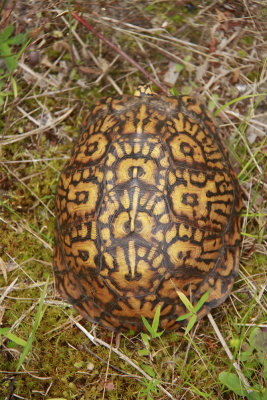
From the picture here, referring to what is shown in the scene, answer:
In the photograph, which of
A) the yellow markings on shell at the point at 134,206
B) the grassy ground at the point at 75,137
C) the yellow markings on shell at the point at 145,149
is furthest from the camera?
the grassy ground at the point at 75,137

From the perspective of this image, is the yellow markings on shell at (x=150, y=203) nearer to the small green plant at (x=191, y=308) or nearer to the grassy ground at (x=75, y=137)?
the small green plant at (x=191, y=308)

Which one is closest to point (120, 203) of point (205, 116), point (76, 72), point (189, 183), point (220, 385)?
point (189, 183)

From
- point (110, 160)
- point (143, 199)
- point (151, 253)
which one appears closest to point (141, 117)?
point (110, 160)

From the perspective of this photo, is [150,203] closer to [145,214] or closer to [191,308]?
[145,214]

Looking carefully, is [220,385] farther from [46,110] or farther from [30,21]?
[30,21]

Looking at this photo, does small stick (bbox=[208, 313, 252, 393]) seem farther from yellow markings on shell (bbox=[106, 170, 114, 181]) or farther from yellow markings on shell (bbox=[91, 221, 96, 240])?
yellow markings on shell (bbox=[106, 170, 114, 181])

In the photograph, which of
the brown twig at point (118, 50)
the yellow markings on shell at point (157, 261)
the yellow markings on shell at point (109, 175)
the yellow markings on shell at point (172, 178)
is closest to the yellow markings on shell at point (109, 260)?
the yellow markings on shell at point (157, 261)
